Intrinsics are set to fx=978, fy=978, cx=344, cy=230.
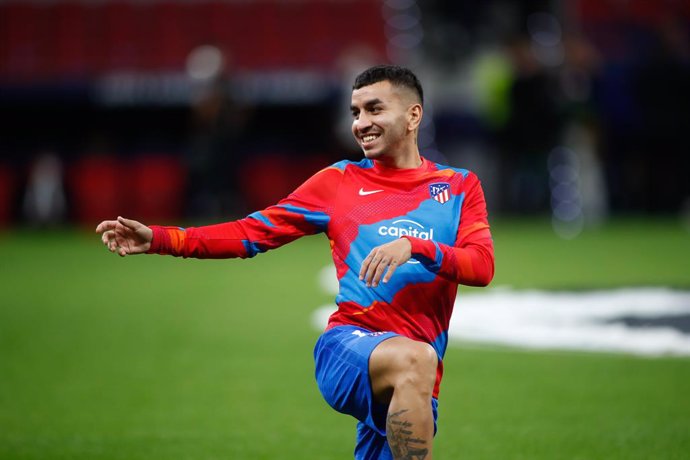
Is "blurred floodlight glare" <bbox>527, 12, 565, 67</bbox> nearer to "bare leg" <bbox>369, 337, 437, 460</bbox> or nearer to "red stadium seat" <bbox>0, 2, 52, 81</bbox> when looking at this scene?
"red stadium seat" <bbox>0, 2, 52, 81</bbox>

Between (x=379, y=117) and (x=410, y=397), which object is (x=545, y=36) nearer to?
(x=379, y=117)

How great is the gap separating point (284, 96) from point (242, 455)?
42.9 ft

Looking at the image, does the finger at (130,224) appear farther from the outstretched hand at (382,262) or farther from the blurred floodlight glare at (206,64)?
the blurred floodlight glare at (206,64)

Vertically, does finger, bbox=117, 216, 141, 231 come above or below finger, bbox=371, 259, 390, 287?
above

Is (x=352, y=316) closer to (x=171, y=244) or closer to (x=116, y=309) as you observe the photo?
(x=171, y=244)

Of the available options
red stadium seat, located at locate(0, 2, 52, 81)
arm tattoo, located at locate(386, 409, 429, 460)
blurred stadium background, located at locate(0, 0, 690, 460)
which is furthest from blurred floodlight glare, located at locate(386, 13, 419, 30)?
arm tattoo, located at locate(386, 409, 429, 460)

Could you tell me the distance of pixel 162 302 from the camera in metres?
9.67

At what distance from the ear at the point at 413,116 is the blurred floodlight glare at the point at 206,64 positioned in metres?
11.2

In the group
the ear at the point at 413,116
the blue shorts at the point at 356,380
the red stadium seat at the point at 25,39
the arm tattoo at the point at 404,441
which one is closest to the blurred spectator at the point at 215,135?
the red stadium seat at the point at 25,39

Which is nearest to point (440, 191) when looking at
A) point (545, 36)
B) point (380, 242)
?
point (380, 242)

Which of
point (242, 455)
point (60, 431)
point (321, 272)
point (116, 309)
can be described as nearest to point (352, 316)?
point (242, 455)

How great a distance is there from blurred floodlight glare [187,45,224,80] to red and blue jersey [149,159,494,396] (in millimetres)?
11253

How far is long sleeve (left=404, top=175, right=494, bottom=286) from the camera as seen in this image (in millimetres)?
3608

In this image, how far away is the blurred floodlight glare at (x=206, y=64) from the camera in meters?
15.4
